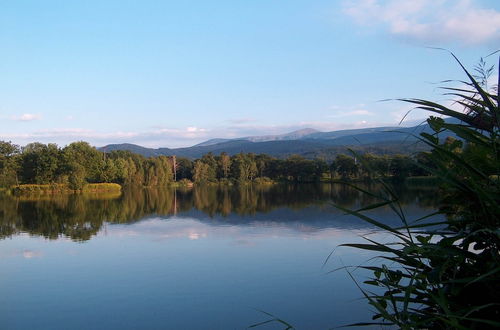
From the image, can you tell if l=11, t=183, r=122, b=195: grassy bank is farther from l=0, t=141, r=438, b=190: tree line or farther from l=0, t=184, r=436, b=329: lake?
l=0, t=184, r=436, b=329: lake

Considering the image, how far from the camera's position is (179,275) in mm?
11375

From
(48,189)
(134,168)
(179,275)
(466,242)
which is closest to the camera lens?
(466,242)

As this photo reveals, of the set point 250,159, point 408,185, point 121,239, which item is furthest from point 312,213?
point 250,159

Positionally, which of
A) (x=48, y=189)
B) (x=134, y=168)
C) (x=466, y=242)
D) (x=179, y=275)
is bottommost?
(x=48, y=189)

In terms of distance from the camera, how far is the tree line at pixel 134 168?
167ft

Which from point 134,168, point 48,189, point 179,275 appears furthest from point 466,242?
point 134,168

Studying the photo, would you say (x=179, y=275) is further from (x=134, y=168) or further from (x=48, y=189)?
(x=134, y=168)

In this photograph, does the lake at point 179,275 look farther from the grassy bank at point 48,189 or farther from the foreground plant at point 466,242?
the grassy bank at point 48,189

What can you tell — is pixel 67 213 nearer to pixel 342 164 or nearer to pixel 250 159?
pixel 342 164

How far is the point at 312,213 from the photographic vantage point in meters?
24.3

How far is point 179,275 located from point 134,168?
55705mm

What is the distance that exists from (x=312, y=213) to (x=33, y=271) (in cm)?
1556

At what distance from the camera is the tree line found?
50969mm

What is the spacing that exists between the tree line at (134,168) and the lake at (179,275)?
793 inches
